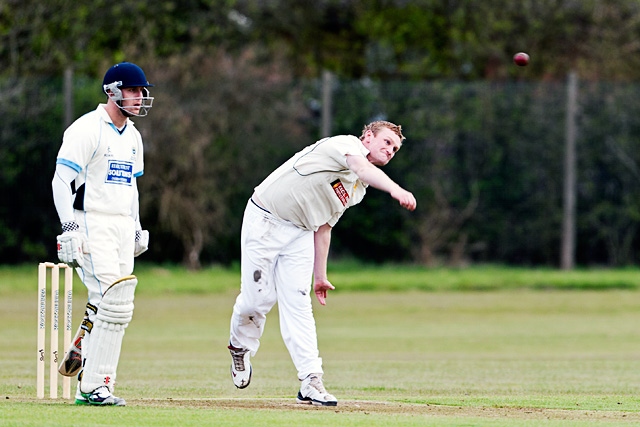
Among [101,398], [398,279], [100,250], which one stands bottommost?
[398,279]

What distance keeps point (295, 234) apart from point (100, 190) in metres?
0.98

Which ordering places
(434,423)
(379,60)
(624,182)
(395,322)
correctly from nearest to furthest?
1. (434,423)
2. (395,322)
3. (624,182)
4. (379,60)

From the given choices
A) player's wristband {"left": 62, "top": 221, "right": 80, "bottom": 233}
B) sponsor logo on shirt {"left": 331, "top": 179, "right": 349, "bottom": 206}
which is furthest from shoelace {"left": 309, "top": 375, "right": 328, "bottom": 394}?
player's wristband {"left": 62, "top": 221, "right": 80, "bottom": 233}

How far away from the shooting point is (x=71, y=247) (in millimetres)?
5707

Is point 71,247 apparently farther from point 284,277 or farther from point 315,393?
point 315,393

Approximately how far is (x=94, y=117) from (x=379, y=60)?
49.4ft

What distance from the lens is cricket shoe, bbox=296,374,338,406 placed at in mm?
5977

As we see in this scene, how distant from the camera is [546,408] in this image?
606 centimetres

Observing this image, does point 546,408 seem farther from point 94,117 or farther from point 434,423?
point 94,117

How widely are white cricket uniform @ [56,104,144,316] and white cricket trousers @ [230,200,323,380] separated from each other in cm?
63

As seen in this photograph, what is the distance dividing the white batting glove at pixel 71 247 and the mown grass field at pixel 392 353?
683mm

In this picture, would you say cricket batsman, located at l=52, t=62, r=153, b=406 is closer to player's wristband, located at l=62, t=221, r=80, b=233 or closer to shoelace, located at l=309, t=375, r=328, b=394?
player's wristband, located at l=62, t=221, r=80, b=233

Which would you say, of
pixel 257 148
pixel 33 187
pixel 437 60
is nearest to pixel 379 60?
pixel 437 60

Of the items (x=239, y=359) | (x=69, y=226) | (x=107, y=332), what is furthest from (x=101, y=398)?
(x=239, y=359)
